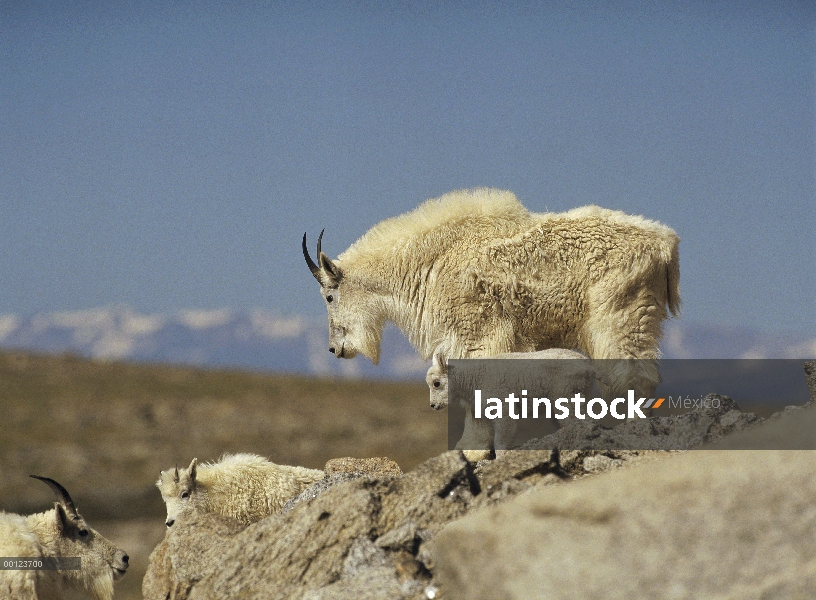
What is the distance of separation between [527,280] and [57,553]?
19.0ft

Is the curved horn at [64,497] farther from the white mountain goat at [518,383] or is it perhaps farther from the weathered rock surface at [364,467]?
the white mountain goat at [518,383]

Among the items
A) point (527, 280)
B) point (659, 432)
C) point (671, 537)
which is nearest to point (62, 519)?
point (527, 280)

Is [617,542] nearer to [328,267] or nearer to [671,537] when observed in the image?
[671,537]

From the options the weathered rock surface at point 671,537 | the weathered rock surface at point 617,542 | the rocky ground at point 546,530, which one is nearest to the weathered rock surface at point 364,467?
the rocky ground at point 546,530

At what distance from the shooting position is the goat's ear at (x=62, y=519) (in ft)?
34.0

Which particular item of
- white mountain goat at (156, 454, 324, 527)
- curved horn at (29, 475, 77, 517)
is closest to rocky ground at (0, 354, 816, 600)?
white mountain goat at (156, 454, 324, 527)

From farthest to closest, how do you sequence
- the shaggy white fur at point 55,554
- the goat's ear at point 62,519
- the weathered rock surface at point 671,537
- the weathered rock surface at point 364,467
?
the weathered rock surface at point 364,467, the goat's ear at point 62,519, the shaggy white fur at point 55,554, the weathered rock surface at point 671,537

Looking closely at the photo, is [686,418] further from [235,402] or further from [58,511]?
[235,402]

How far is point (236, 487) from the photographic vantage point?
40.0 ft

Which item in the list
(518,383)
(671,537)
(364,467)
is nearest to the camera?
(671,537)

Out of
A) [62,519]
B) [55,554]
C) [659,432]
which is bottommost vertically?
[55,554]

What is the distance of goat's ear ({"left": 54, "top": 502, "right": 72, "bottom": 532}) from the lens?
10352 mm

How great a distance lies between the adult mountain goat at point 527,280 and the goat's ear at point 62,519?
4573mm

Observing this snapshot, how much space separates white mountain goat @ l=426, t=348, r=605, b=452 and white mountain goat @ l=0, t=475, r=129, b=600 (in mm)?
4009
